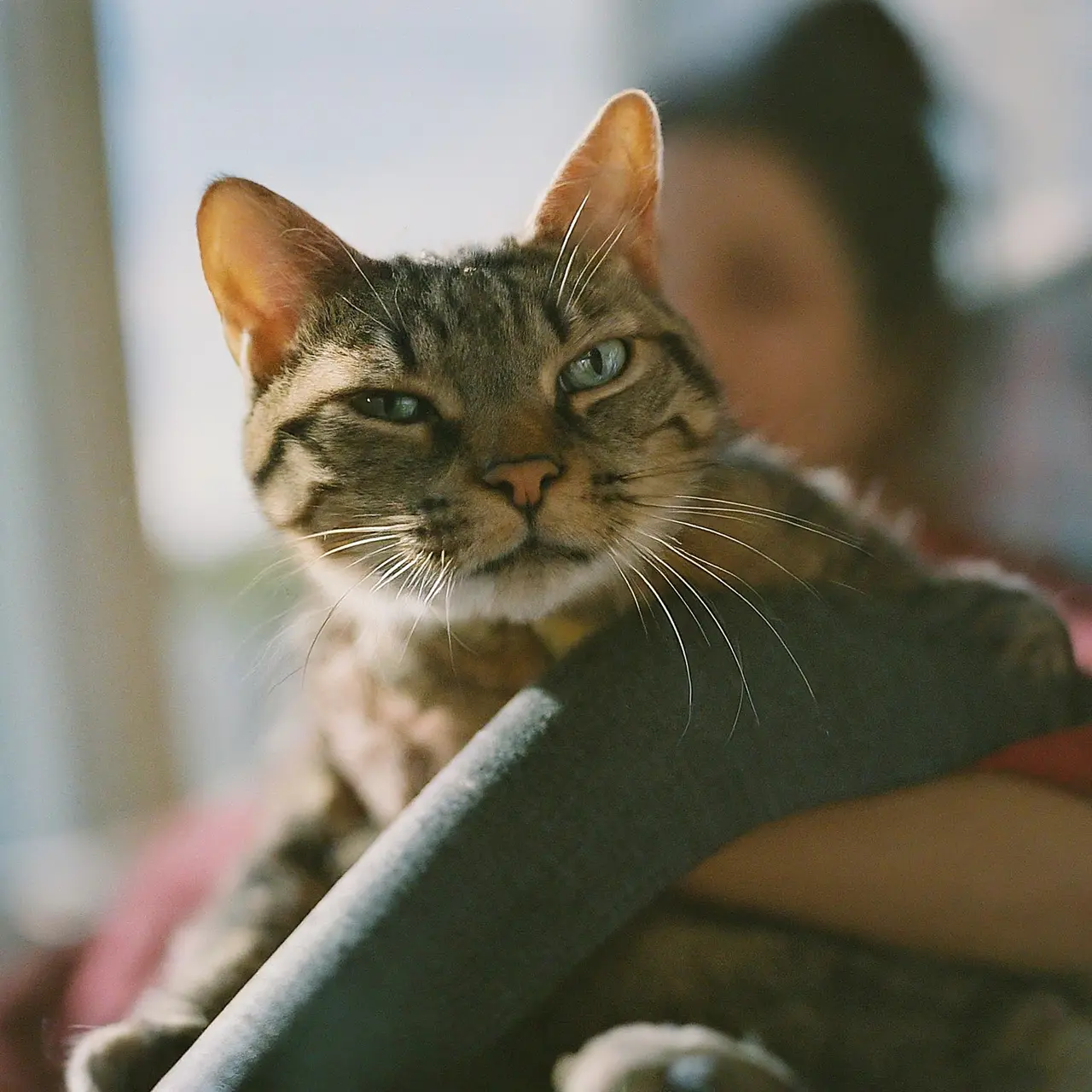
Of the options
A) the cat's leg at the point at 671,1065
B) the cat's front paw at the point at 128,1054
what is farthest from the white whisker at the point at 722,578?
the cat's front paw at the point at 128,1054

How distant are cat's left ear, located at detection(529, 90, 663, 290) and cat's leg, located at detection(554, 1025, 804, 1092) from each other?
0.46 m

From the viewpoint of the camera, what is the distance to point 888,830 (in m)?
0.56

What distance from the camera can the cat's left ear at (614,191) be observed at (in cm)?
56

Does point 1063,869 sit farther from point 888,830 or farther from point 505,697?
point 505,697

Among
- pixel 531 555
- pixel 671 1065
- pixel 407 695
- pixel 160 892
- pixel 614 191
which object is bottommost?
pixel 160 892

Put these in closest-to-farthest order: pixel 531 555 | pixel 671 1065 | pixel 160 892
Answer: pixel 671 1065 → pixel 531 555 → pixel 160 892

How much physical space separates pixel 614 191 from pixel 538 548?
225mm

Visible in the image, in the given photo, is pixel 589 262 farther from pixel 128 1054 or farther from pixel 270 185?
pixel 128 1054

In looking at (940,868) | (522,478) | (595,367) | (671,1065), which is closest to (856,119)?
(595,367)

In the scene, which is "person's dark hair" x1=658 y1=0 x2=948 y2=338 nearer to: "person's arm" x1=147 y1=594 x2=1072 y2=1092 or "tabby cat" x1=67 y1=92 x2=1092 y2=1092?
"tabby cat" x1=67 y1=92 x2=1092 y2=1092

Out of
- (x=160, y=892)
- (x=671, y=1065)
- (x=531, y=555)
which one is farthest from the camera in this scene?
(x=160, y=892)

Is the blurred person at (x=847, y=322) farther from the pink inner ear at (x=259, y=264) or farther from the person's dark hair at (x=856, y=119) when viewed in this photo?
the pink inner ear at (x=259, y=264)

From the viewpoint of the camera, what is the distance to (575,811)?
515 millimetres

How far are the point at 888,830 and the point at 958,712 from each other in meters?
0.08
